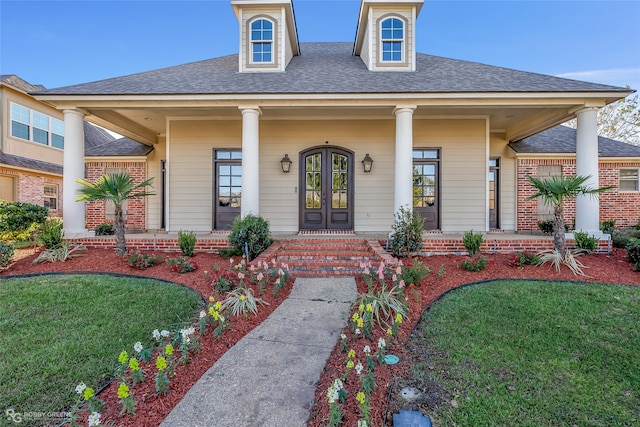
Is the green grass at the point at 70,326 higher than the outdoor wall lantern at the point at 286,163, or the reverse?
the outdoor wall lantern at the point at 286,163

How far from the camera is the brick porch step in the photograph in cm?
554

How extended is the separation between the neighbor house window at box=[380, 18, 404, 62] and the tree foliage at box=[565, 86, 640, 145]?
16468mm

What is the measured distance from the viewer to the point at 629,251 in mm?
5652

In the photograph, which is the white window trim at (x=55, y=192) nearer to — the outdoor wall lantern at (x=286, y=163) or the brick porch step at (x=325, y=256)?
the outdoor wall lantern at (x=286, y=163)

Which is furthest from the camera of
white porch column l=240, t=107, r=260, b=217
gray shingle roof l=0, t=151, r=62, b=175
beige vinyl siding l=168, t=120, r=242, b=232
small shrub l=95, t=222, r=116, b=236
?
gray shingle roof l=0, t=151, r=62, b=175

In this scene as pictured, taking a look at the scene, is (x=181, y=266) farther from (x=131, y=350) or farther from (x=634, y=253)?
(x=634, y=253)

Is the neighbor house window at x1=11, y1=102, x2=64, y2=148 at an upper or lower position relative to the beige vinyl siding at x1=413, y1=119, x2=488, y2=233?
upper

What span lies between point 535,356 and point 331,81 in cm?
667

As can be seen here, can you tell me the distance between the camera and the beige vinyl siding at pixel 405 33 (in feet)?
27.1

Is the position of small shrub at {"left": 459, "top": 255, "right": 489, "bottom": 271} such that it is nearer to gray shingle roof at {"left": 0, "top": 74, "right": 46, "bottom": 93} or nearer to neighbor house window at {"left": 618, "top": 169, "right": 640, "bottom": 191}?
neighbor house window at {"left": 618, "top": 169, "right": 640, "bottom": 191}

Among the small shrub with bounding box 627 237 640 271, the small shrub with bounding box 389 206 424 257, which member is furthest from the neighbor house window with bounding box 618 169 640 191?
the small shrub with bounding box 389 206 424 257

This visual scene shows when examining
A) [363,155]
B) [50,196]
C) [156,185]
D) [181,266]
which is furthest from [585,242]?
[50,196]

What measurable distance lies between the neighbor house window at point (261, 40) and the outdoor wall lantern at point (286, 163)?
2757 millimetres

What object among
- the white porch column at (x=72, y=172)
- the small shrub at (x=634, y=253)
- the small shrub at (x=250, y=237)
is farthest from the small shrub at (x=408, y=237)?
the white porch column at (x=72, y=172)
